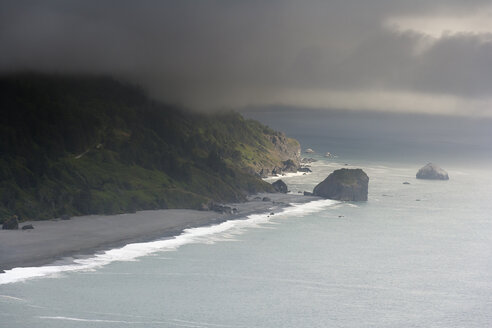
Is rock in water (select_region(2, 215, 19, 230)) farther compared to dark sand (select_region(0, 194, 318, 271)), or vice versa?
rock in water (select_region(2, 215, 19, 230))

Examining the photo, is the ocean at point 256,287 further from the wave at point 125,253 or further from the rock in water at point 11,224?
the rock in water at point 11,224

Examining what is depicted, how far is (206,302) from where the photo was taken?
12612cm

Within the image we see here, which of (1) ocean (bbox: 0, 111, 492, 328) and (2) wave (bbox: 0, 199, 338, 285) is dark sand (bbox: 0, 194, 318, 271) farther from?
(1) ocean (bbox: 0, 111, 492, 328)

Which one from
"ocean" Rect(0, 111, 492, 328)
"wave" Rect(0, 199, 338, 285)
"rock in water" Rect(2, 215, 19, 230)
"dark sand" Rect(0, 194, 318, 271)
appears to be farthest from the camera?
"rock in water" Rect(2, 215, 19, 230)

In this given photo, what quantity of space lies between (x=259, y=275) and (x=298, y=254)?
25385mm

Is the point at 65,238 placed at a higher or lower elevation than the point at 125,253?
higher

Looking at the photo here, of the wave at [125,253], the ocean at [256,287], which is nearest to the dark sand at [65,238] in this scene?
the wave at [125,253]

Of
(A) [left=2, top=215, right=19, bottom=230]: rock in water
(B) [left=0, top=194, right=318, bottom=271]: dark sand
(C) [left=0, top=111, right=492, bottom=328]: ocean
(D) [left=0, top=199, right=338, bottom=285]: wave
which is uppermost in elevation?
(A) [left=2, top=215, right=19, bottom=230]: rock in water

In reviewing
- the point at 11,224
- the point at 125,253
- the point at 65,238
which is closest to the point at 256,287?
the point at 125,253

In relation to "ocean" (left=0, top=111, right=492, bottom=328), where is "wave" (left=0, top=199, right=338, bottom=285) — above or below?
above

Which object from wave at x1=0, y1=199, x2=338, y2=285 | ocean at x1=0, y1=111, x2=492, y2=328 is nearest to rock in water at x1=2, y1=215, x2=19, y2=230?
wave at x1=0, y1=199, x2=338, y2=285

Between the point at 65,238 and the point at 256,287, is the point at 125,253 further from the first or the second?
the point at 256,287

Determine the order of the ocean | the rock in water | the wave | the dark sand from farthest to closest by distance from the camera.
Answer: the rock in water < the dark sand < the wave < the ocean

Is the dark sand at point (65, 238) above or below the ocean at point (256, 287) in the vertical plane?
above
